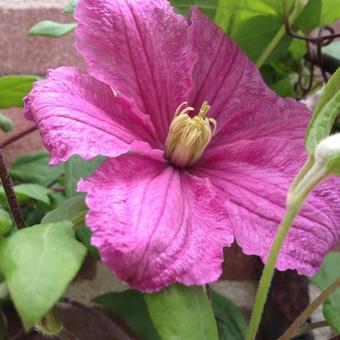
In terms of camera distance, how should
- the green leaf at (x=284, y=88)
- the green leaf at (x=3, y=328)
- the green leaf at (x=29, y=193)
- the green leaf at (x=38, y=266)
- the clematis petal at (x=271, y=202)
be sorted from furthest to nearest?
the green leaf at (x=284, y=88) → the green leaf at (x=3, y=328) → the green leaf at (x=29, y=193) → the clematis petal at (x=271, y=202) → the green leaf at (x=38, y=266)

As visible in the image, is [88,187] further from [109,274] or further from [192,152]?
[109,274]

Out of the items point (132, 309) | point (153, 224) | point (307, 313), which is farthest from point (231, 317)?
point (153, 224)

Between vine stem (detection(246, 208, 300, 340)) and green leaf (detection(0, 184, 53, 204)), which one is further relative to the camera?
green leaf (detection(0, 184, 53, 204))

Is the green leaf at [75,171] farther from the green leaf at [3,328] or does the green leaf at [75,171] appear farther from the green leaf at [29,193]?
the green leaf at [3,328]

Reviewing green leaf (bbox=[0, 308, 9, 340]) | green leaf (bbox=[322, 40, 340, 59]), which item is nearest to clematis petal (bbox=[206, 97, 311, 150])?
green leaf (bbox=[322, 40, 340, 59])

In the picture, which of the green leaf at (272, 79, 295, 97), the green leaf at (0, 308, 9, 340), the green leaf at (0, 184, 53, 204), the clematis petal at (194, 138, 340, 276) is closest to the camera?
the clematis petal at (194, 138, 340, 276)

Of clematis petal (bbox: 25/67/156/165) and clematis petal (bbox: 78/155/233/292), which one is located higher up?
→ clematis petal (bbox: 25/67/156/165)

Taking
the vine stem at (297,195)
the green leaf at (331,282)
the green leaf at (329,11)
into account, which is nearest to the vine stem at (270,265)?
the vine stem at (297,195)

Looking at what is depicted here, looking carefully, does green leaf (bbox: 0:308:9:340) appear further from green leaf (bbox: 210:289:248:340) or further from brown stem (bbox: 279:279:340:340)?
brown stem (bbox: 279:279:340:340)
